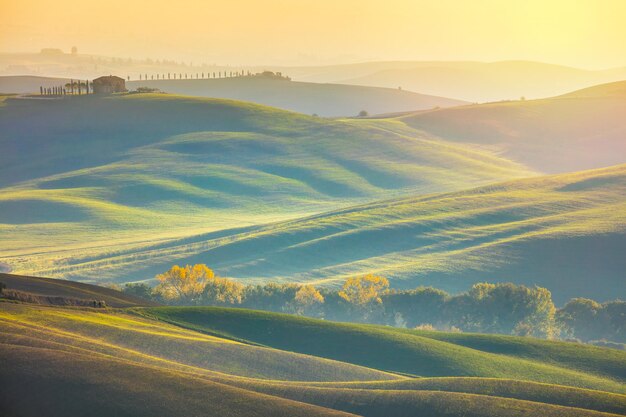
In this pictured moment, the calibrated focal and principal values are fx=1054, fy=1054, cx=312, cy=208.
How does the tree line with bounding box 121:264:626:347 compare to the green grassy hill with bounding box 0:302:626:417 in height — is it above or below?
below

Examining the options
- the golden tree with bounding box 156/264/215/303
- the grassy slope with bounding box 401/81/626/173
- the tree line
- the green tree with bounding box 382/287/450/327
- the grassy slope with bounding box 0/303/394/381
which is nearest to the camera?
the grassy slope with bounding box 0/303/394/381

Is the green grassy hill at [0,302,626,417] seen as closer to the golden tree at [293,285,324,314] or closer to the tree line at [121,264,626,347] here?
the tree line at [121,264,626,347]

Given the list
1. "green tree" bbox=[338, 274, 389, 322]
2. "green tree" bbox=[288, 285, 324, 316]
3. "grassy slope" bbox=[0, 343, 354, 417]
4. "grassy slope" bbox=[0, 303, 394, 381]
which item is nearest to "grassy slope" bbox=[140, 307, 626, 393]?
"grassy slope" bbox=[0, 303, 394, 381]

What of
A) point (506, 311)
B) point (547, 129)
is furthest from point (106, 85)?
point (506, 311)

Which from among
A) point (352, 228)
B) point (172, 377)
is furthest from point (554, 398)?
point (352, 228)

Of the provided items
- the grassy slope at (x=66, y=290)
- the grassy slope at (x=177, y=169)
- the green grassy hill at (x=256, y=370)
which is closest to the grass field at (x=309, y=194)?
the grassy slope at (x=177, y=169)

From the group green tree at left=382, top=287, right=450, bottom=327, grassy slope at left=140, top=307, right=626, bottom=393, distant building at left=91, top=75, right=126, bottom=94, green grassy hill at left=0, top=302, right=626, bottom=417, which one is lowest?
green tree at left=382, top=287, right=450, bottom=327
